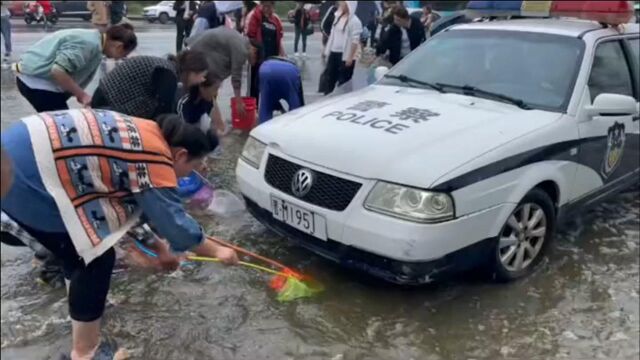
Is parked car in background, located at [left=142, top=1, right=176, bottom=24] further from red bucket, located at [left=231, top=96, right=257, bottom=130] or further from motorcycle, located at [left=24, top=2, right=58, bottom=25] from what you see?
red bucket, located at [left=231, top=96, right=257, bottom=130]

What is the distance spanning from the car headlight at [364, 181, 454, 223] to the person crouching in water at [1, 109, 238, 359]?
1.14 meters

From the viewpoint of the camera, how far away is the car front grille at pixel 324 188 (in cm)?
352

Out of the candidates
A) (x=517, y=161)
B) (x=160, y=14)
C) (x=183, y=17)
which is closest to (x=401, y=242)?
(x=517, y=161)

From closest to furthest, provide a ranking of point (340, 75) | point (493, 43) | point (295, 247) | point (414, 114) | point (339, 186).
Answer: point (339, 186)
point (414, 114)
point (295, 247)
point (493, 43)
point (340, 75)

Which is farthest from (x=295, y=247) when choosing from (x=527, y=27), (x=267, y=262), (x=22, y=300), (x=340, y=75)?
(x=340, y=75)

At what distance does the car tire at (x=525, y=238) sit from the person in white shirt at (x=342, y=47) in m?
4.66

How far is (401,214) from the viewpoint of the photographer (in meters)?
3.35

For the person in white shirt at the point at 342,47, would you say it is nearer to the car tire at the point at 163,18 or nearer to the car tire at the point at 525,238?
the car tire at the point at 525,238

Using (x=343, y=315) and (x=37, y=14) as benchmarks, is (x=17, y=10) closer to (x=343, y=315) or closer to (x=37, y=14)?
(x=37, y=14)

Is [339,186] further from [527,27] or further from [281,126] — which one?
[527,27]

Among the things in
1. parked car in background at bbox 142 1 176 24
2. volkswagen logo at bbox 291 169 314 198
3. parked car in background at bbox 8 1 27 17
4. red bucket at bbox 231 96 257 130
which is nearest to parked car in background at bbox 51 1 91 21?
A: parked car in background at bbox 8 1 27 17

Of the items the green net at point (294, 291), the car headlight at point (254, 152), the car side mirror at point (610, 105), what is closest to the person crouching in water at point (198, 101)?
the car headlight at point (254, 152)

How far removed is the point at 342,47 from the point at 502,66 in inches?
160

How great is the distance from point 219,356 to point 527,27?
3.33 metres
